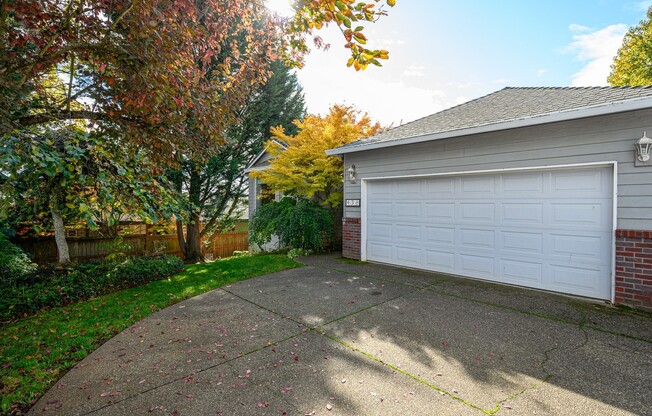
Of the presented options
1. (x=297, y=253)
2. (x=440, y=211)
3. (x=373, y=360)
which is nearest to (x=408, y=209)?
(x=440, y=211)

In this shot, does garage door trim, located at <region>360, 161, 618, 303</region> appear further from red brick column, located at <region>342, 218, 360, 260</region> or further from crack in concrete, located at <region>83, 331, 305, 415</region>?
crack in concrete, located at <region>83, 331, 305, 415</region>

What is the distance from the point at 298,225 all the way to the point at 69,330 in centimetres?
527

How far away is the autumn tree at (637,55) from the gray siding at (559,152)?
15.1 metres

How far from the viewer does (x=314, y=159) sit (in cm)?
884

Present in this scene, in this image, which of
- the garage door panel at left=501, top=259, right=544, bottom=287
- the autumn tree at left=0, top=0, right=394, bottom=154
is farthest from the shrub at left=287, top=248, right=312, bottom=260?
the garage door panel at left=501, top=259, right=544, bottom=287

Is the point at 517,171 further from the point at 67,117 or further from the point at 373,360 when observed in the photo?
the point at 67,117

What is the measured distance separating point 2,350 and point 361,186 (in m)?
6.69

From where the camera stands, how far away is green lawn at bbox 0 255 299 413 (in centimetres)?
286

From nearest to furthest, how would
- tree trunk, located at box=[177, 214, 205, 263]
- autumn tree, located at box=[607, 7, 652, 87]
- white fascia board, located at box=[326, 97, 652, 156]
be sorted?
1. white fascia board, located at box=[326, 97, 652, 156]
2. tree trunk, located at box=[177, 214, 205, 263]
3. autumn tree, located at box=[607, 7, 652, 87]

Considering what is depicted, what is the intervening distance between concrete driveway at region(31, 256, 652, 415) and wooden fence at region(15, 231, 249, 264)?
5.63m

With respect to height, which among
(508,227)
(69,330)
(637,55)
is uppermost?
(637,55)

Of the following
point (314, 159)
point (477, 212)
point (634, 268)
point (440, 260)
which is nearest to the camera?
point (634, 268)

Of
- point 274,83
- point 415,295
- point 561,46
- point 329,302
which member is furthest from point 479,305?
point 274,83

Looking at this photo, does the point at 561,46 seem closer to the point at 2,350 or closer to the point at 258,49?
the point at 258,49
